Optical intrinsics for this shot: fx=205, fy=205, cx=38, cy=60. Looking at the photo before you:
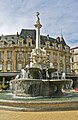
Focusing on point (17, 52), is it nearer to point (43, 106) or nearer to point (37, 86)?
point (37, 86)

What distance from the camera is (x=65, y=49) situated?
56969 millimetres

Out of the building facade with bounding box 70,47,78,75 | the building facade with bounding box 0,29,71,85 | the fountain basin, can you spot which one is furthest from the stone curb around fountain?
the building facade with bounding box 70,47,78,75

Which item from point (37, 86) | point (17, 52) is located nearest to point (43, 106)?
point (37, 86)

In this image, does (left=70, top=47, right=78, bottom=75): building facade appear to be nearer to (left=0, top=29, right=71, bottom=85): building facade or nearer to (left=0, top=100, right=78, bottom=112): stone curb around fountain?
(left=0, top=29, right=71, bottom=85): building facade

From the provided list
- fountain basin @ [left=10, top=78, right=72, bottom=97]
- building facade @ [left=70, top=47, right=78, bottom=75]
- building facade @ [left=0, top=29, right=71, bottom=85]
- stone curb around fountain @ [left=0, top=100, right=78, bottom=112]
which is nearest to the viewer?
stone curb around fountain @ [left=0, top=100, right=78, bottom=112]

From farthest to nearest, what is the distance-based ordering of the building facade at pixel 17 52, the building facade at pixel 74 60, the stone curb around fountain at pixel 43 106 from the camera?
1. the building facade at pixel 74 60
2. the building facade at pixel 17 52
3. the stone curb around fountain at pixel 43 106

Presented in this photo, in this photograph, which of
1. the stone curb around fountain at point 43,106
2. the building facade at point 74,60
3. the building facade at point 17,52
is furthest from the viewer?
the building facade at point 74,60

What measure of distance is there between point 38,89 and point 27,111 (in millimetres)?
5477

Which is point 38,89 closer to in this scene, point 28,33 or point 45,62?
point 45,62

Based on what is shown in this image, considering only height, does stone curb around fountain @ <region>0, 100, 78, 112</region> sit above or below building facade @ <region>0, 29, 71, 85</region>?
below

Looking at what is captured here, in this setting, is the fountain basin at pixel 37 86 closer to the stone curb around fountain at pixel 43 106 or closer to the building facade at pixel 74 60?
the stone curb around fountain at pixel 43 106

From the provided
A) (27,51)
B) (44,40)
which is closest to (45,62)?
(27,51)

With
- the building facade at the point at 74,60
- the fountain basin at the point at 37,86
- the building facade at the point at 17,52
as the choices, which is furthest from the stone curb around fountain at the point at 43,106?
the building facade at the point at 74,60

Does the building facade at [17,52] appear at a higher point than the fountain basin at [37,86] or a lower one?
higher
